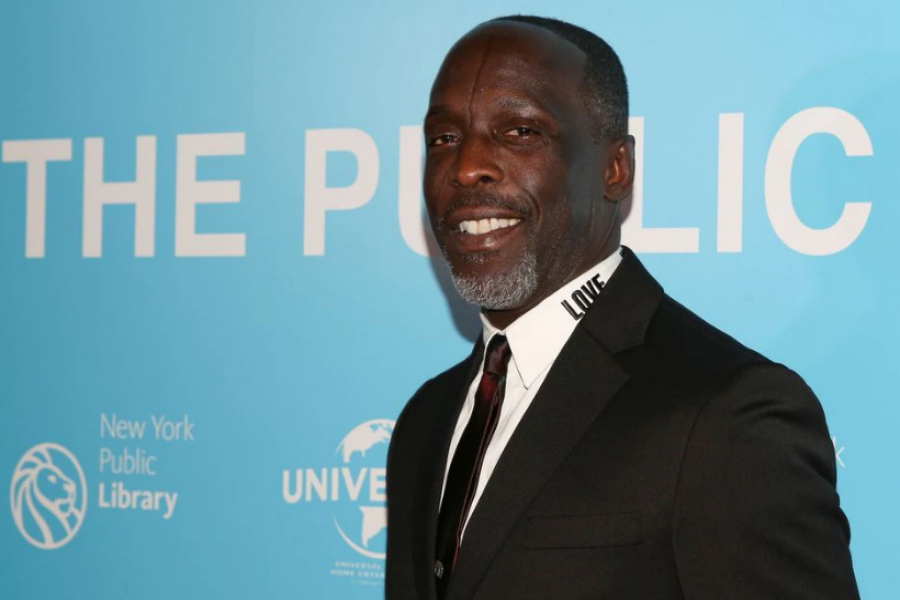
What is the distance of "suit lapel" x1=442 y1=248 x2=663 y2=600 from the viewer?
1.45 metres

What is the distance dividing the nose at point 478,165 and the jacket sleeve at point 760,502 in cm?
47

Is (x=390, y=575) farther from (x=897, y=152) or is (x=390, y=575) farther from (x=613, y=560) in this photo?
(x=897, y=152)

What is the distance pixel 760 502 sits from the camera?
129 centimetres

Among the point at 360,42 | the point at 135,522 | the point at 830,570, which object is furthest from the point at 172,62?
the point at 830,570

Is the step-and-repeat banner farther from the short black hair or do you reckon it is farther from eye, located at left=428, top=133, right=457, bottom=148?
eye, located at left=428, top=133, right=457, bottom=148

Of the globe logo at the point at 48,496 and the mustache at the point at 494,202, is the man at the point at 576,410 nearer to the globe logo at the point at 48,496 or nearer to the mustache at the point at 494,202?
the mustache at the point at 494,202

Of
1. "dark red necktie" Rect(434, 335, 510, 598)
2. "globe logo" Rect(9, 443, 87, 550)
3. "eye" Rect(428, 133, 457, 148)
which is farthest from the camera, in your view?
"globe logo" Rect(9, 443, 87, 550)

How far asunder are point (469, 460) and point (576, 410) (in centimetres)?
20

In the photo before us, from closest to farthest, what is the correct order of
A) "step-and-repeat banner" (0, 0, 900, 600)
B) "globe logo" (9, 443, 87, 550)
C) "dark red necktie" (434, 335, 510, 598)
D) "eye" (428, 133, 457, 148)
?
"dark red necktie" (434, 335, 510, 598), "eye" (428, 133, 457, 148), "step-and-repeat banner" (0, 0, 900, 600), "globe logo" (9, 443, 87, 550)

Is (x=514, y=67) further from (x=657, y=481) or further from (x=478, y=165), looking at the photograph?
(x=657, y=481)

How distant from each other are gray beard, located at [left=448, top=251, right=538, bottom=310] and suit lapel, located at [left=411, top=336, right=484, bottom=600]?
186mm

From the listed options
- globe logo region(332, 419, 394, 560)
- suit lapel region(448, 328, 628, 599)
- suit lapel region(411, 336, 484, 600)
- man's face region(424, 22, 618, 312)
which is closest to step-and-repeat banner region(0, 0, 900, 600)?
globe logo region(332, 419, 394, 560)

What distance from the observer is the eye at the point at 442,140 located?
Answer: 1648 millimetres

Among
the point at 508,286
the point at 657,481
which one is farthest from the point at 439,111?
the point at 657,481
